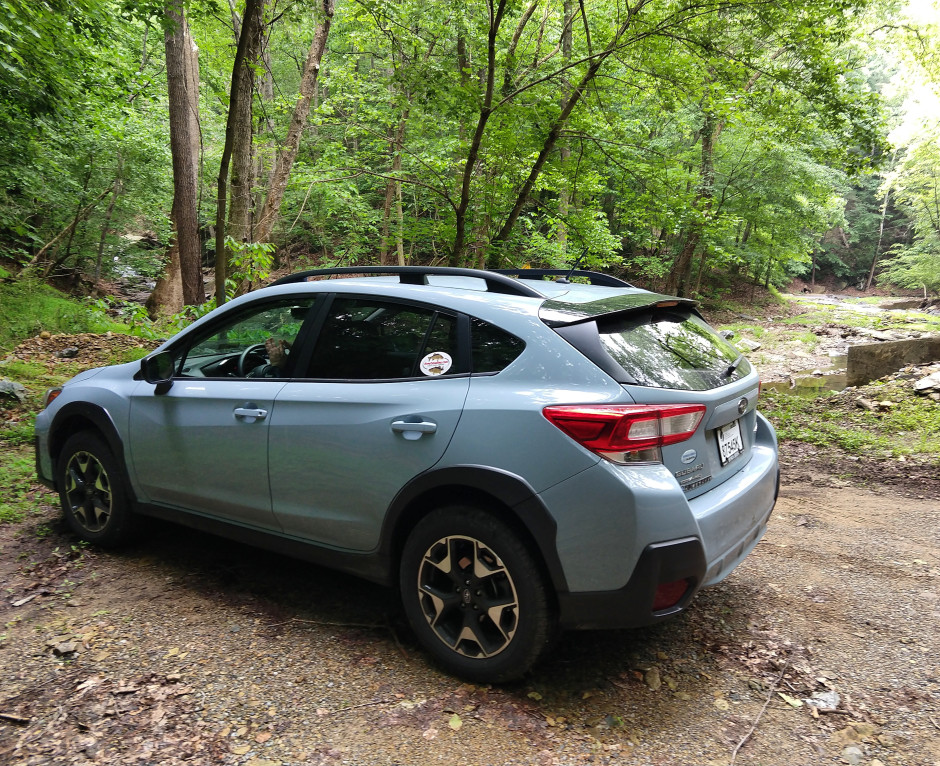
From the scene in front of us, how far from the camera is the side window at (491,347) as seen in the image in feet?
8.32

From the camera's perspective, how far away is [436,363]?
106 inches

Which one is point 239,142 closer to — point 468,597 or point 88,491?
point 88,491

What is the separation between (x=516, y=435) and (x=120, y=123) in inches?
511

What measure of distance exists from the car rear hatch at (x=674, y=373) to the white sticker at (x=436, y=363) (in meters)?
0.45

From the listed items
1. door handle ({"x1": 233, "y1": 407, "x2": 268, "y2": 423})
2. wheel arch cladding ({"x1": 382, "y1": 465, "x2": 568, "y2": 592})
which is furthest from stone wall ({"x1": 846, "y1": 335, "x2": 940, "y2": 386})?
door handle ({"x1": 233, "y1": 407, "x2": 268, "y2": 423})

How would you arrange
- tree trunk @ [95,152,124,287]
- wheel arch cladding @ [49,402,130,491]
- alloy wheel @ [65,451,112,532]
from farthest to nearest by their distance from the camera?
1. tree trunk @ [95,152,124,287]
2. alloy wheel @ [65,451,112,532]
3. wheel arch cladding @ [49,402,130,491]

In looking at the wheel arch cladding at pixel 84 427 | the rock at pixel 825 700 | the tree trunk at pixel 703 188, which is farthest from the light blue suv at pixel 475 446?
the tree trunk at pixel 703 188

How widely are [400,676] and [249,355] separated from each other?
1823mm

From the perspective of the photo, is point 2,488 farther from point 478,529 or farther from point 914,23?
point 914,23

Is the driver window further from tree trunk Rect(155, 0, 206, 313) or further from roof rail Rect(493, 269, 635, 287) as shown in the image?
tree trunk Rect(155, 0, 206, 313)

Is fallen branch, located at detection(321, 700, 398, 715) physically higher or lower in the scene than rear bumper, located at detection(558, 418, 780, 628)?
lower

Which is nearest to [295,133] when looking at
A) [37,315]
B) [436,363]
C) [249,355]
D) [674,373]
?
[37,315]

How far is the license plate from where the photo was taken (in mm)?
2603

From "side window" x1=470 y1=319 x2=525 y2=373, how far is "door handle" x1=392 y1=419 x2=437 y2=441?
294 millimetres
